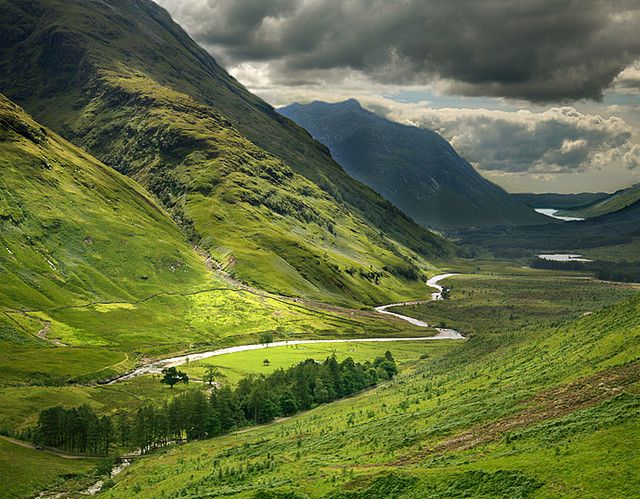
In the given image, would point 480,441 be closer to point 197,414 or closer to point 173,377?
point 197,414

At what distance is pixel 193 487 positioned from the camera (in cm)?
7669

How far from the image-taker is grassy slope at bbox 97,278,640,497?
46.3 m

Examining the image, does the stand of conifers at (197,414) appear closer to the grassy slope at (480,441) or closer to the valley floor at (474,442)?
the valley floor at (474,442)

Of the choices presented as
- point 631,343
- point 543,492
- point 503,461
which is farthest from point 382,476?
point 631,343

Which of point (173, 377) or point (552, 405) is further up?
point (173, 377)

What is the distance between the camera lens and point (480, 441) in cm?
6031

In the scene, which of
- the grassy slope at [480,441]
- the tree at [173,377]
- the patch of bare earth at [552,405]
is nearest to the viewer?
the grassy slope at [480,441]

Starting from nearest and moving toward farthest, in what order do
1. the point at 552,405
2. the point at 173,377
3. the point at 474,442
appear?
1. the point at 474,442
2. the point at 552,405
3. the point at 173,377

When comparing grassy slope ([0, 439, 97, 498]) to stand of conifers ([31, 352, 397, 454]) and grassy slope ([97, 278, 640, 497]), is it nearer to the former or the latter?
stand of conifers ([31, 352, 397, 454])

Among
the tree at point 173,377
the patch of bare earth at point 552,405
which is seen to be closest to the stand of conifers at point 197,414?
the tree at point 173,377

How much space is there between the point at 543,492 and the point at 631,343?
3468 centimetres

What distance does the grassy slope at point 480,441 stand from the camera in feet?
152

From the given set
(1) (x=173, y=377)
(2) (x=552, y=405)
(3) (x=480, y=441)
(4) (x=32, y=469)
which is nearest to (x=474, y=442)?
(3) (x=480, y=441)

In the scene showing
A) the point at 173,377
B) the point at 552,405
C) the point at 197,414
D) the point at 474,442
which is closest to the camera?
the point at 474,442
